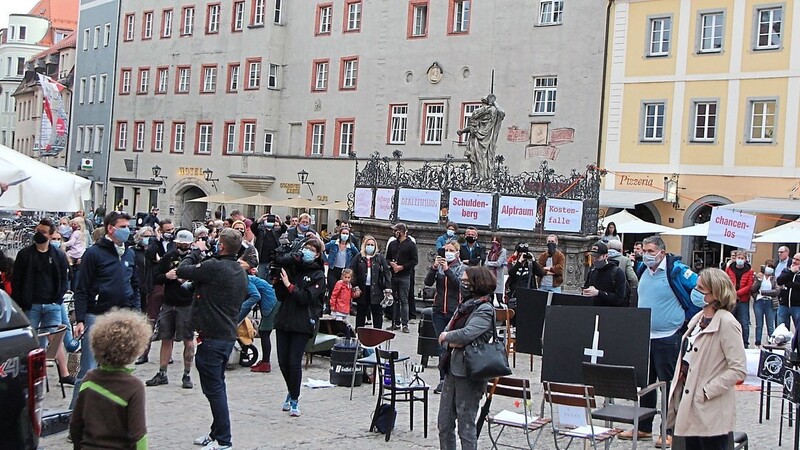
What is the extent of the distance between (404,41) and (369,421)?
34.3 m

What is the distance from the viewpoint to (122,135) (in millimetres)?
58062

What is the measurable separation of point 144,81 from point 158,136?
3.68m

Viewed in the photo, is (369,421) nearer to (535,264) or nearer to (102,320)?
(102,320)

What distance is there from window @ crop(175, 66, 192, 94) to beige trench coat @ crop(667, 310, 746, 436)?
47.7m

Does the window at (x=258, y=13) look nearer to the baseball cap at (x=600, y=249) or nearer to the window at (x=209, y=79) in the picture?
the window at (x=209, y=79)

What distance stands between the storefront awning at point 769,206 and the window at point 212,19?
1129 inches

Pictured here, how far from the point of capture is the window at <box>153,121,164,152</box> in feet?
179

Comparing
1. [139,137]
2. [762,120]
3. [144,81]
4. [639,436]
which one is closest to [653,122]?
[762,120]

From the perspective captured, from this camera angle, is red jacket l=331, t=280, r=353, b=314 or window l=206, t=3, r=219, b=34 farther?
window l=206, t=3, r=219, b=34

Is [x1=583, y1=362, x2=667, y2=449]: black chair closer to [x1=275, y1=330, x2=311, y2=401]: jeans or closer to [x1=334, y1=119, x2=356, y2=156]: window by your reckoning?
[x1=275, y1=330, x2=311, y2=401]: jeans

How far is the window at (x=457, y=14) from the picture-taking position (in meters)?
42.1

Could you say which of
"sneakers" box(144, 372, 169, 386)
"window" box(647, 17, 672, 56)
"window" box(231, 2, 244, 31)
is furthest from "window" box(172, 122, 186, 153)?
"sneakers" box(144, 372, 169, 386)

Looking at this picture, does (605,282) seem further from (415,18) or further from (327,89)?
(327,89)

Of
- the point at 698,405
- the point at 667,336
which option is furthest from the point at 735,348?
the point at 667,336
